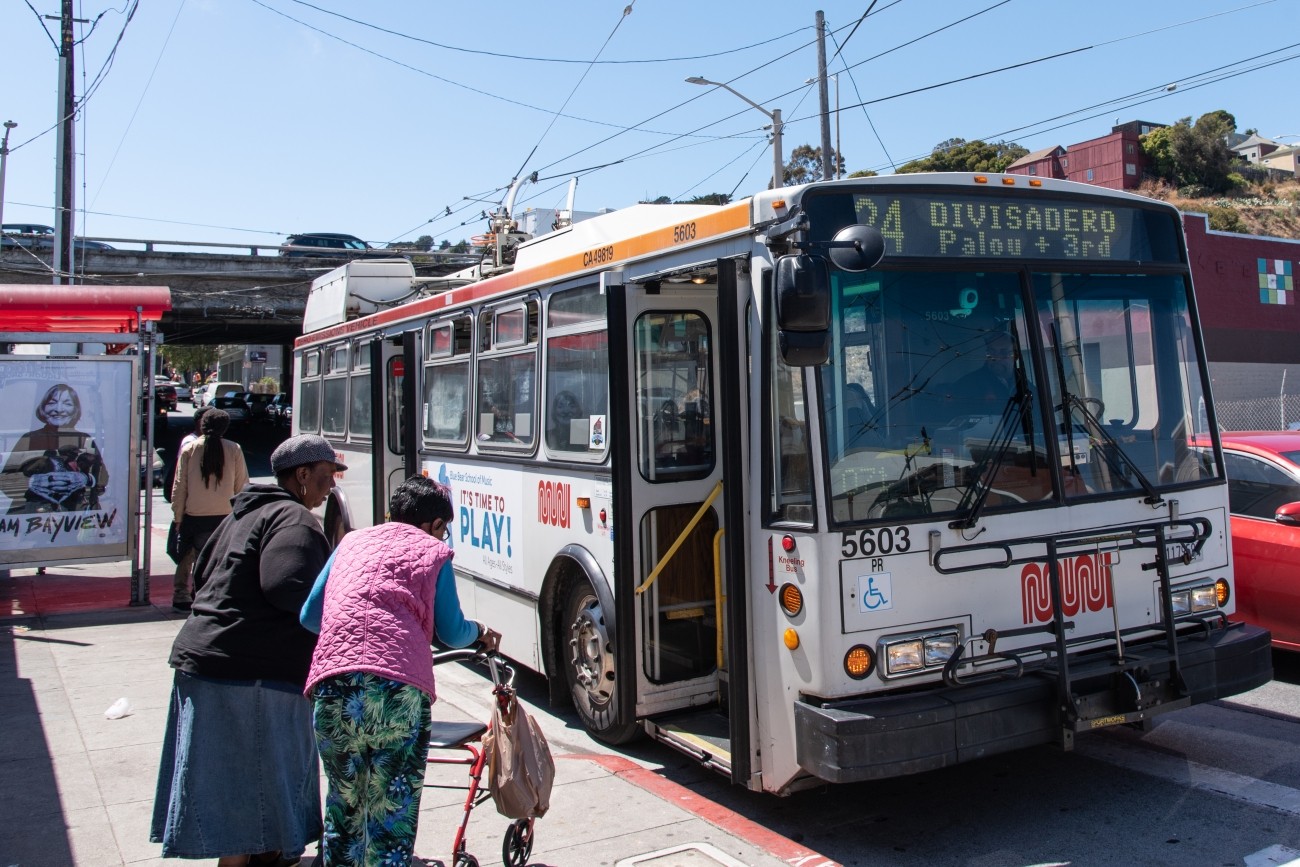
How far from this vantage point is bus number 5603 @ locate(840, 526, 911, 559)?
15.4 feet

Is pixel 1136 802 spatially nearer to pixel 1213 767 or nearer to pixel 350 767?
pixel 1213 767

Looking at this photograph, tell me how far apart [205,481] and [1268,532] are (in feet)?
28.0

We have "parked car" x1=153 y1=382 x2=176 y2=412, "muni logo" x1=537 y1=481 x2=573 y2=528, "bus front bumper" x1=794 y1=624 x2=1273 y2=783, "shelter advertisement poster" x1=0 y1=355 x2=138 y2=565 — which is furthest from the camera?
"parked car" x1=153 y1=382 x2=176 y2=412

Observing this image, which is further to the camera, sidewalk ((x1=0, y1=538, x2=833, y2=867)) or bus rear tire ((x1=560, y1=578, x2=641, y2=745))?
bus rear tire ((x1=560, y1=578, x2=641, y2=745))

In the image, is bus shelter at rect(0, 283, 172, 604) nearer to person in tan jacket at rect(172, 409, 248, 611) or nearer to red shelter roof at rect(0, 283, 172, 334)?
red shelter roof at rect(0, 283, 172, 334)

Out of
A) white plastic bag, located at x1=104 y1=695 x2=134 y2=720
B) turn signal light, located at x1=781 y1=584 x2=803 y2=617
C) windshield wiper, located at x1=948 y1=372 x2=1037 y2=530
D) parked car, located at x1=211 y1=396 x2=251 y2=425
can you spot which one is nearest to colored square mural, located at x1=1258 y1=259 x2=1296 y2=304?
windshield wiper, located at x1=948 y1=372 x2=1037 y2=530

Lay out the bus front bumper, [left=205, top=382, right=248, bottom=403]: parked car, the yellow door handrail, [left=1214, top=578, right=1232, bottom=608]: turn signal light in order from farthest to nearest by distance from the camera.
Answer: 1. [left=205, top=382, right=248, bottom=403]: parked car
2. the yellow door handrail
3. [left=1214, top=578, right=1232, bottom=608]: turn signal light
4. the bus front bumper

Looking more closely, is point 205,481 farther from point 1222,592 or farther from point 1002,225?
point 1222,592

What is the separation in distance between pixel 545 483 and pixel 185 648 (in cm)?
307

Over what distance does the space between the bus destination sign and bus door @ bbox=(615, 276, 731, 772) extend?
1.31 metres

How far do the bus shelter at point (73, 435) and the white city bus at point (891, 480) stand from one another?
19.8 feet

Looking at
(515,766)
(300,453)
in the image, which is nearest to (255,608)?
(300,453)

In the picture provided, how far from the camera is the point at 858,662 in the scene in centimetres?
468

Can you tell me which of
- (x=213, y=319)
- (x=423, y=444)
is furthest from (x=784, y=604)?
(x=213, y=319)
